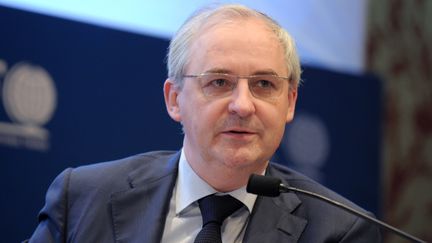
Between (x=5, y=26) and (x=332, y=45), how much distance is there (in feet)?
9.26

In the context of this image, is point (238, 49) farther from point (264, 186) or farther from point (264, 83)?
point (264, 186)

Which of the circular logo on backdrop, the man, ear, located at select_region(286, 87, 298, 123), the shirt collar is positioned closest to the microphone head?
the man

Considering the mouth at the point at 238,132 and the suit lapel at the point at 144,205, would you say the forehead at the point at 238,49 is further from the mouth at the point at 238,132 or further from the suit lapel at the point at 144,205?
the suit lapel at the point at 144,205

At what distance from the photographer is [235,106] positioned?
2637 millimetres

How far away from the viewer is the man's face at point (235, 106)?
8.76 feet

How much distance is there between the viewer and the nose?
2.63m

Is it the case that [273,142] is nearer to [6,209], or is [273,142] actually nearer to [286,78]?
[286,78]

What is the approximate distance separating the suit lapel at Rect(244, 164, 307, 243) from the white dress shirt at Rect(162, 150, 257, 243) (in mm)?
47

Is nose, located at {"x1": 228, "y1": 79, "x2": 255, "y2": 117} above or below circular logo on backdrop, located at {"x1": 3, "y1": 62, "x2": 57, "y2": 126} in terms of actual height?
above

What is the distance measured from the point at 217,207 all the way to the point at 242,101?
38 cm

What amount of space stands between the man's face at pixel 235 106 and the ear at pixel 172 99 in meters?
0.08

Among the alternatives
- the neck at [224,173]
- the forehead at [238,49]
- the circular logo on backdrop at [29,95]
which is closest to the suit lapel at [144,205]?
the neck at [224,173]

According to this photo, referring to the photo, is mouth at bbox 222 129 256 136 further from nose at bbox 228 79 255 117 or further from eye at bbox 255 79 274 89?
eye at bbox 255 79 274 89

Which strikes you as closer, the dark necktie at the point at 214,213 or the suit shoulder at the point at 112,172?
the dark necktie at the point at 214,213
